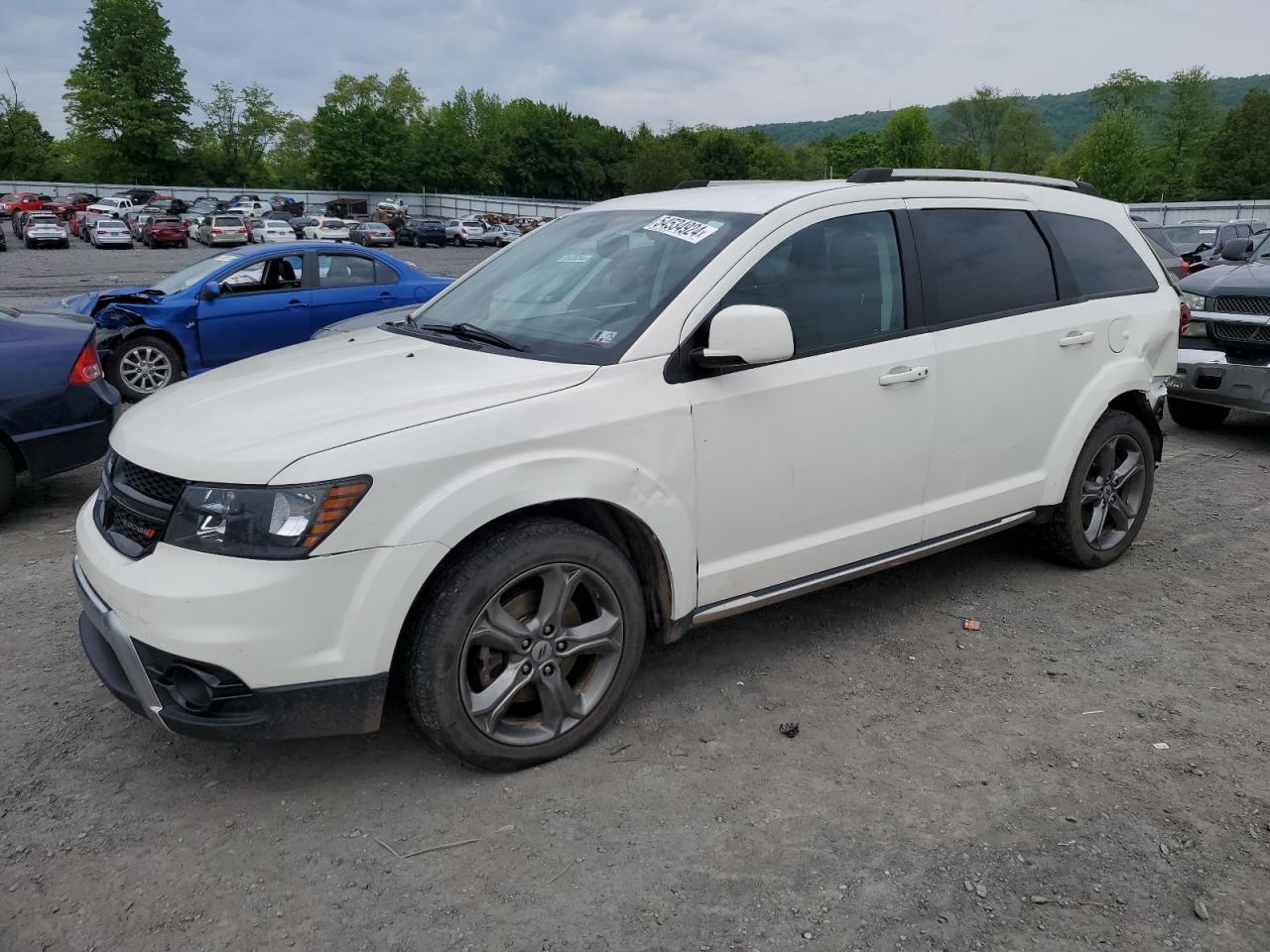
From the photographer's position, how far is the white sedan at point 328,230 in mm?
47250

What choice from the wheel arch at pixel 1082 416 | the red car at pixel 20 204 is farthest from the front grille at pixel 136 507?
the red car at pixel 20 204

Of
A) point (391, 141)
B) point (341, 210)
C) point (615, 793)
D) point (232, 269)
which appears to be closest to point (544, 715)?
point (615, 793)

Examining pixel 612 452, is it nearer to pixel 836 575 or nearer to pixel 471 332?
pixel 471 332

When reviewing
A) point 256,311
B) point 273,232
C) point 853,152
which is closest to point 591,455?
point 256,311

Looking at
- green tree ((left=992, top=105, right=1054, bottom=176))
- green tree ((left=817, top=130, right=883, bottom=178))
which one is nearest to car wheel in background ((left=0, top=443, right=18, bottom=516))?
green tree ((left=992, top=105, right=1054, bottom=176))

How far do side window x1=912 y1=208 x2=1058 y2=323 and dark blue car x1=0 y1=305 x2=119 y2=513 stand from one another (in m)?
4.69

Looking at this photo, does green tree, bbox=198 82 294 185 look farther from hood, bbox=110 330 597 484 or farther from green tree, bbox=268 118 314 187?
hood, bbox=110 330 597 484

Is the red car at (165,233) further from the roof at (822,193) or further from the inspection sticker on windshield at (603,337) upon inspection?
the inspection sticker on windshield at (603,337)

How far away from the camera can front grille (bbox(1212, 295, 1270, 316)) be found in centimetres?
732

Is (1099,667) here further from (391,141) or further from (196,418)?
(391,141)

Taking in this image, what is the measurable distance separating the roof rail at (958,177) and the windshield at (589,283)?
0.70 meters

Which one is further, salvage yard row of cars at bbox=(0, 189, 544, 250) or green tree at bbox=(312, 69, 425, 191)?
green tree at bbox=(312, 69, 425, 191)

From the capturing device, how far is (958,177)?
4316 mm

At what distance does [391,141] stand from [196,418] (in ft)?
313
